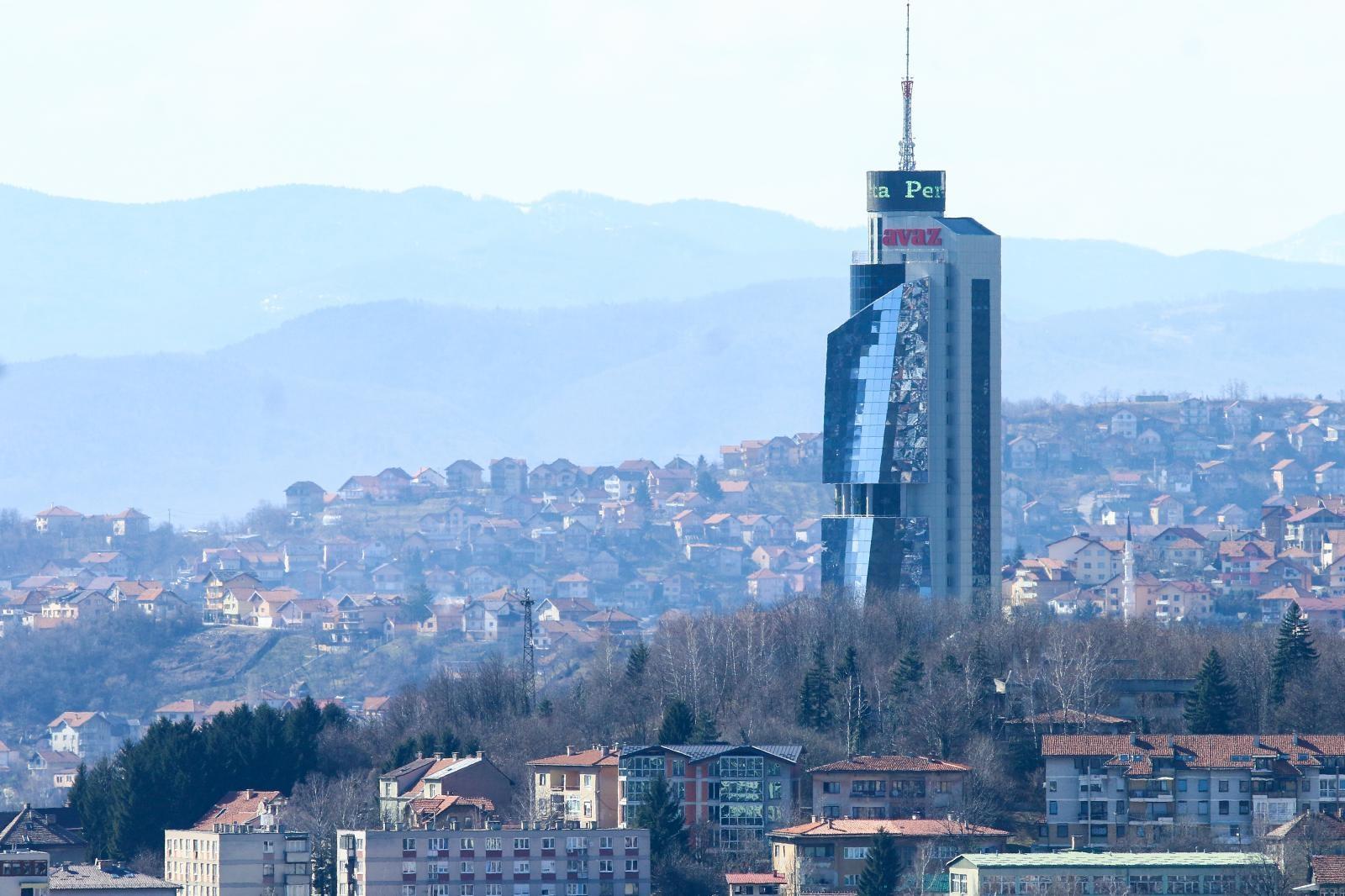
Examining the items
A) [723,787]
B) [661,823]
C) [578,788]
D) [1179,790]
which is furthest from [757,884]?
[1179,790]

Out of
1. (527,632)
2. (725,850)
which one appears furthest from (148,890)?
(527,632)

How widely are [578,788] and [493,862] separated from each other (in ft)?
31.7

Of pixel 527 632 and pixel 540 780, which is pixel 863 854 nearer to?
pixel 540 780

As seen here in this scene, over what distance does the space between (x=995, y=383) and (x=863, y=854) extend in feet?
190

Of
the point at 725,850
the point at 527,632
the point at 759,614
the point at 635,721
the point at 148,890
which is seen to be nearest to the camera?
the point at 148,890

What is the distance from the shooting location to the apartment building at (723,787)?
106 meters

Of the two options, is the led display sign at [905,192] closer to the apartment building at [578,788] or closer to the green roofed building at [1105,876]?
the apartment building at [578,788]

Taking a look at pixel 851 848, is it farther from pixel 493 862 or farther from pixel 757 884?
pixel 493 862

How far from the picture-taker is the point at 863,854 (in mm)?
98125

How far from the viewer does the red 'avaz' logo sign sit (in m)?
152

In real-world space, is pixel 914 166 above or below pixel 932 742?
above

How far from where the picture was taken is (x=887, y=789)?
10531 centimetres

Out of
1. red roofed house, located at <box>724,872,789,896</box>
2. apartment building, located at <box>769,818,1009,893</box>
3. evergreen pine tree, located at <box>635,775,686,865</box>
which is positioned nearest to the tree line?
evergreen pine tree, located at <box>635,775,686,865</box>

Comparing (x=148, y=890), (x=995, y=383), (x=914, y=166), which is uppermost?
(x=914, y=166)
